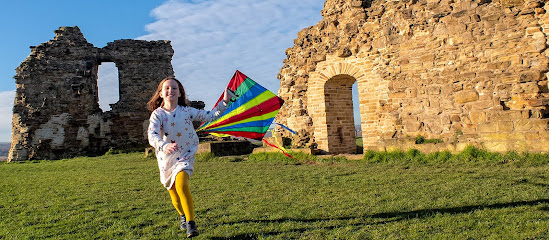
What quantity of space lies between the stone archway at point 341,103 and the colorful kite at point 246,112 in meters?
5.23

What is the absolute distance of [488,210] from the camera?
396 cm

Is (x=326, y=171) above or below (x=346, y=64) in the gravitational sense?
below

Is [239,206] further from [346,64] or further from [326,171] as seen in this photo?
[346,64]

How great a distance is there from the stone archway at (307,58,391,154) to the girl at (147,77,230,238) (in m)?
6.47

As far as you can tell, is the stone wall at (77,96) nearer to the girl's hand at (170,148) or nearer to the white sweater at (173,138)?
the white sweater at (173,138)

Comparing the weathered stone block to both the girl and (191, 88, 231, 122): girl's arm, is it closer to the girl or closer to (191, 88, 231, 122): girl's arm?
(191, 88, 231, 122): girl's arm

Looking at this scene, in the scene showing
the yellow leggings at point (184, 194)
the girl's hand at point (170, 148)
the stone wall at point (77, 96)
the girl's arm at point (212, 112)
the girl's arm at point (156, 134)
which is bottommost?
the yellow leggings at point (184, 194)

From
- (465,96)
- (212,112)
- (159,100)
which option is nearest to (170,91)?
(159,100)

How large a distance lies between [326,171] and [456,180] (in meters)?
2.57

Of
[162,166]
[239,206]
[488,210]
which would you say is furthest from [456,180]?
[162,166]

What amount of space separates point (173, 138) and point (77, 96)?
58.4 ft

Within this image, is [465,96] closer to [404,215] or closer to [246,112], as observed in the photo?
[404,215]

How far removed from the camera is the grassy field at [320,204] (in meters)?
3.61

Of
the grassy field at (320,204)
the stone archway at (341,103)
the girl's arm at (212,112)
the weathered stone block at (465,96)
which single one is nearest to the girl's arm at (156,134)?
the girl's arm at (212,112)
